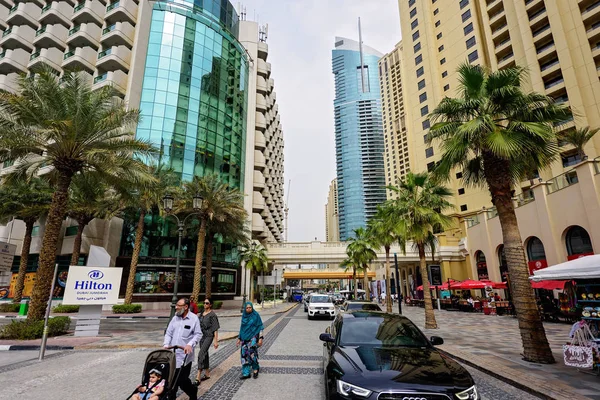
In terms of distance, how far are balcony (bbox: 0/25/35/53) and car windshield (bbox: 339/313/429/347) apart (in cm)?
5426

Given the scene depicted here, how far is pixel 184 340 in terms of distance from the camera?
5.17 meters

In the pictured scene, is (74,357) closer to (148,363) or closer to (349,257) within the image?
(148,363)

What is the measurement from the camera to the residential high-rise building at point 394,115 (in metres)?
108

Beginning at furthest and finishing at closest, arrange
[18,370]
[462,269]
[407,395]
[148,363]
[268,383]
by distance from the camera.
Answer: [462,269] < [18,370] < [268,383] < [148,363] < [407,395]

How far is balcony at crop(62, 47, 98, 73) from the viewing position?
36406 mm

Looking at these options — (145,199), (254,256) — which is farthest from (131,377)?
(254,256)

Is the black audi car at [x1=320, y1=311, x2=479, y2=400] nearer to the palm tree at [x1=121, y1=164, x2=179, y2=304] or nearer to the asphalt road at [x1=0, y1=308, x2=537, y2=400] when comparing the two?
the asphalt road at [x1=0, y1=308, x2=537, y2=400]

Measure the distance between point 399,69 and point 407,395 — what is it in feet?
405

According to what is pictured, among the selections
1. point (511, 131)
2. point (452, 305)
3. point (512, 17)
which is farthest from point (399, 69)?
point (511, 131)

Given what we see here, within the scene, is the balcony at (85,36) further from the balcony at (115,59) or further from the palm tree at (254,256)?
the palm tree at (254,256)

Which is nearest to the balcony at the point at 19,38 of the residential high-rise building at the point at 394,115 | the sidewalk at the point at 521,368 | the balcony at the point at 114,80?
the balcony at the point at 114,80

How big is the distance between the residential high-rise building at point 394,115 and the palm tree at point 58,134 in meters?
101

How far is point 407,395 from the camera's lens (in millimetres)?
3566

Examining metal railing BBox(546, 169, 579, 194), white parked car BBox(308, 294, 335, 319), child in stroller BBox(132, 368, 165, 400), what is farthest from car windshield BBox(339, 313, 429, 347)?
metal railing BBox(546, 169, 579, 194)
